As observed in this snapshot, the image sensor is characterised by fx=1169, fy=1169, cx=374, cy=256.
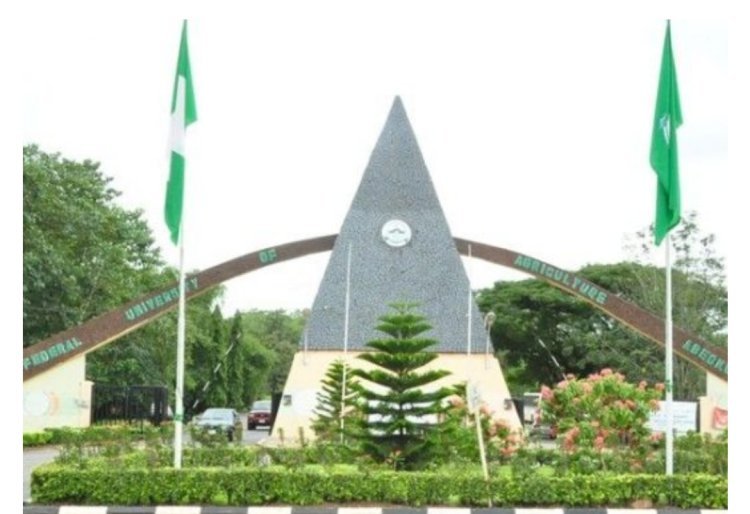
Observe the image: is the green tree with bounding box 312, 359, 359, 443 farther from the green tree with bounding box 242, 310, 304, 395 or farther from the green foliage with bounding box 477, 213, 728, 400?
the green tree with bounding box 242, 310, 304, 395

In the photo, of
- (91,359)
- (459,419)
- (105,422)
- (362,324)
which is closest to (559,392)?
(459,419)

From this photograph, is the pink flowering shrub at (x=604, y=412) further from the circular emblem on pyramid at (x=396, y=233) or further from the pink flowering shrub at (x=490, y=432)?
the circular emblem on pyramid at (x=396, y=233)

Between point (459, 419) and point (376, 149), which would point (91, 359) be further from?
point (459, 419)

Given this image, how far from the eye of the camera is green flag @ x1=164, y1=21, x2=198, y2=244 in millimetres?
11742

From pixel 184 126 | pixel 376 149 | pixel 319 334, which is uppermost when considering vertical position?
pixel 376 149

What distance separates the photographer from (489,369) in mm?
22078

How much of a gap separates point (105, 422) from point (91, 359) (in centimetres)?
871

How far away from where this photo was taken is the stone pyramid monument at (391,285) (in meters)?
22.1

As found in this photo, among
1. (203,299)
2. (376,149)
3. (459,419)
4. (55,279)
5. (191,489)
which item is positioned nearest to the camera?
(191,489)

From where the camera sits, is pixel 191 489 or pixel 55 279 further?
pixel 55 279

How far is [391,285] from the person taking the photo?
75.8 feet

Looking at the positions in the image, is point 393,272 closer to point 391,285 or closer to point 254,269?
point 391,285

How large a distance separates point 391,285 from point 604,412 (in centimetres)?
918

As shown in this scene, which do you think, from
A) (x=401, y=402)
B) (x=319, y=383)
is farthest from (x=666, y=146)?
(x=319, y=383)
